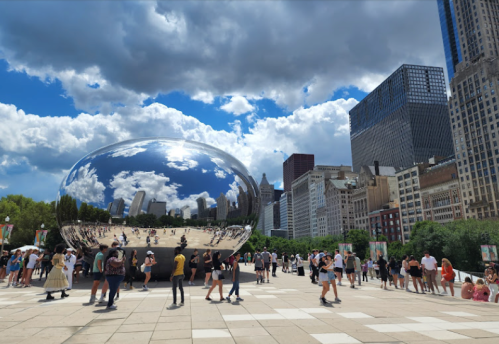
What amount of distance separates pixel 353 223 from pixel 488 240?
105002 mm

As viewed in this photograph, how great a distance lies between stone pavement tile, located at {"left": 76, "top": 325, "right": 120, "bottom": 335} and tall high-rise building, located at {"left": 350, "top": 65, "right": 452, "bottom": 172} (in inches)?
6536

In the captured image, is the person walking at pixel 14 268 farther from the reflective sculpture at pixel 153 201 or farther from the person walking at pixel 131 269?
the person walking at pixel 131 269

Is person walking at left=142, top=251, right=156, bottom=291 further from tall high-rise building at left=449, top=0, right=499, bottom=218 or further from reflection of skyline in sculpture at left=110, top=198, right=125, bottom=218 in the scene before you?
tall high-rise building at left=449, top=0, right=499, bottom=218

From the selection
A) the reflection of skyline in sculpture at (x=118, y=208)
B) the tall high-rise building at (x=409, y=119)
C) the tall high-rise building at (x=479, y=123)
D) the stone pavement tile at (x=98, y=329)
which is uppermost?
the tall high-rise building at (x=409, y=119)

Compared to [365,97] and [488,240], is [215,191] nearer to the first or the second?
[488,240]

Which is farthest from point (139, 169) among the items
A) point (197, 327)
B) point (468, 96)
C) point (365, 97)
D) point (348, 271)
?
point (365, 97)

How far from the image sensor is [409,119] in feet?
516

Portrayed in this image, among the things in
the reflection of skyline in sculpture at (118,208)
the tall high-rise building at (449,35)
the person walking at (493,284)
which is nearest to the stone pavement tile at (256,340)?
the reflection of skyline in sculpture at (118,208)

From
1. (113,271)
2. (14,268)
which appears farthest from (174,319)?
(14,268)

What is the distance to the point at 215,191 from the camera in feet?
48.2

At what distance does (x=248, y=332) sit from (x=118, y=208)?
9.32 metres

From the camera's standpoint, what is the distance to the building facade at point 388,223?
117381mm

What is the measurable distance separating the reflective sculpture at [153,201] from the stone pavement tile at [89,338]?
315 inches

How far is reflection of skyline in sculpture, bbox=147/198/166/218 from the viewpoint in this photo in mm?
13703
